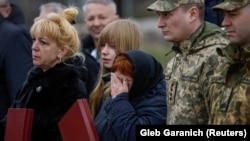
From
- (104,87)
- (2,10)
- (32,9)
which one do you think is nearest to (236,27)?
(104,87)

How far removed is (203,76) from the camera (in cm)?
516

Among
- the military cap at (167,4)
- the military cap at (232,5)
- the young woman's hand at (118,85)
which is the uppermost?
the military cap at (232,5)

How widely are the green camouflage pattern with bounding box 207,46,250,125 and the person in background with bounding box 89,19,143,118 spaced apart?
4.79 ft

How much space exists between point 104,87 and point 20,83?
1.20m

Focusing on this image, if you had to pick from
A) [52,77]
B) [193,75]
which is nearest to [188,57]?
[193,75]

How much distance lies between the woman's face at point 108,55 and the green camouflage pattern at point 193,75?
105 centimetres

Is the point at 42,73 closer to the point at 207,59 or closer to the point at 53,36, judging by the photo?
the point at 53,36

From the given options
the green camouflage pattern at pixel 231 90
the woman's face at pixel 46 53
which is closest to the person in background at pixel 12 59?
the woman's face at pixel 46 53

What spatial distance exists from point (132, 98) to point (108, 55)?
90cm

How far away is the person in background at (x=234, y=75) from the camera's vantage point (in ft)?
15.9

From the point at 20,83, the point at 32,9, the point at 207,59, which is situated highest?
the point at 207,59

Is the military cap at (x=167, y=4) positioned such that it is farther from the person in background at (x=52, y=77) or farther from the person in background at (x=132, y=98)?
the person in background at (x=52, y=77)

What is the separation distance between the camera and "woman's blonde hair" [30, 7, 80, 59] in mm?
6578

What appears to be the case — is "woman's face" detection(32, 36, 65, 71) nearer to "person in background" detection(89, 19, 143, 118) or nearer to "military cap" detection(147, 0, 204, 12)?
"person in background" detection(89, 19, 143, 118)
